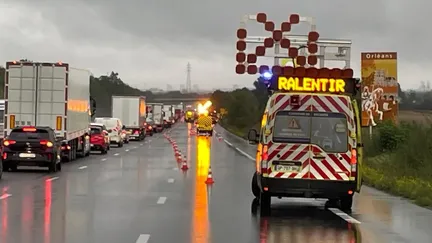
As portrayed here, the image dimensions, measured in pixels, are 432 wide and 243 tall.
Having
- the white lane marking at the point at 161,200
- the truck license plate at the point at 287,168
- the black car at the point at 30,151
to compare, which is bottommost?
the white lane marking at the point at 161,200

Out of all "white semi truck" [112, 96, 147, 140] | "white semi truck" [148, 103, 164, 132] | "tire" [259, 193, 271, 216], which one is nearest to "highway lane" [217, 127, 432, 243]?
"tire" [259, 193, 271, 216]

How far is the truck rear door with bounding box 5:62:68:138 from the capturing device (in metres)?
37.4

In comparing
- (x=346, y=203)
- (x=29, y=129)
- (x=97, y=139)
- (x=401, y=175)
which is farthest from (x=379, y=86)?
(x=346, y=203)

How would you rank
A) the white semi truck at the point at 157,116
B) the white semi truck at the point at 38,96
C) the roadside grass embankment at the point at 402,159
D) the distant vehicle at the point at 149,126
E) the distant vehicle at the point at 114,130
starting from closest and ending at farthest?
the roadside grass embankment at the point at 402,159, the white semi truck at the point at 38,96, the distant vehicle at the point at 114,130, the distant vehicle at the point at 149,126, the white semi truck at the point at 157,116

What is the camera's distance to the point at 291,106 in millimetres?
17250

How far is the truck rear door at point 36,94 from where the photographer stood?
37.4 meters

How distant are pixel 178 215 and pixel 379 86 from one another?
927 inches

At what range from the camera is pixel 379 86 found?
126 ft

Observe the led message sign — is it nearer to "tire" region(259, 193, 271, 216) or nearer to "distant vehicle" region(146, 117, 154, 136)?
"tire" region(259, 193, 271, 216)

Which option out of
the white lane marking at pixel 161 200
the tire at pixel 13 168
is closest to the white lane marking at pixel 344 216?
the white lane marking at pixel 161 200

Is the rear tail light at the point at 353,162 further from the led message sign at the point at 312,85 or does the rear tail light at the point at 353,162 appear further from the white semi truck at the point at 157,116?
the white semi truck at the point at 157,116

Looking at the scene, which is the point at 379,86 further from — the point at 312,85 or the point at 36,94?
the point at 312,85

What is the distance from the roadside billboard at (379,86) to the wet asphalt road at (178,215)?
516 inches

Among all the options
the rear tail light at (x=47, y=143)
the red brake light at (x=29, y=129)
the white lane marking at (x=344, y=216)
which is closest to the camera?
the white lane marking at (x=344, y=216)
